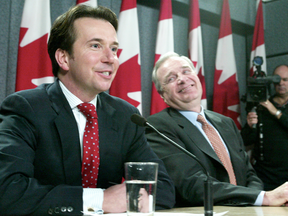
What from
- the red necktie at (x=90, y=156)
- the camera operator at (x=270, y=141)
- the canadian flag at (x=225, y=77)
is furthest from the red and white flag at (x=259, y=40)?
the red necktie at (x=90, y=156)

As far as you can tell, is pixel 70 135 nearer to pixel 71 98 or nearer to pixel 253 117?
pixel 71 98

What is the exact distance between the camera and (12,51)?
2.26 m

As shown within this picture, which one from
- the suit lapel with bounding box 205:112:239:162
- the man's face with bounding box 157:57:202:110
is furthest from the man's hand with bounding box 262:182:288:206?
the man's face with bounding box 157:57:202:110

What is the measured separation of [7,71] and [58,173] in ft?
3.99

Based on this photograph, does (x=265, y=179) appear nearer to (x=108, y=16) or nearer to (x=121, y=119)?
(x=121, y=119)

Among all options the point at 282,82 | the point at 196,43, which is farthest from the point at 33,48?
the point at 282,82

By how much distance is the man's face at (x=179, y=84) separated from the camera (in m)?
2.19

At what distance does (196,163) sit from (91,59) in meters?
0.82

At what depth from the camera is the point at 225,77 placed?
3547mm

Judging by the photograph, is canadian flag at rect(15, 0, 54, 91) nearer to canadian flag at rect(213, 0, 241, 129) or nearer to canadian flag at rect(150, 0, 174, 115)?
canadian flag at rect(150, 0, 174, 115)

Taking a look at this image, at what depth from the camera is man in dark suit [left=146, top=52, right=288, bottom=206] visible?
61.9 inches

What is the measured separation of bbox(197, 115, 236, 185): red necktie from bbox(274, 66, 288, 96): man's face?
5.60 feet

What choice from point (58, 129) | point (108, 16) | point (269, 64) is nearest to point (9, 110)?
point (58, 129)

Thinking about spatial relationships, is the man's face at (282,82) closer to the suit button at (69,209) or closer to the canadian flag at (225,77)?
the canadian flag at (225,77)
